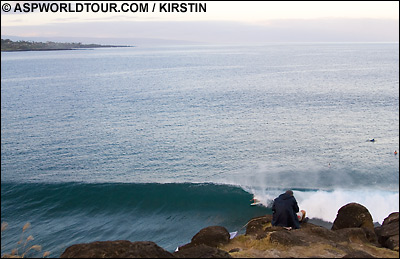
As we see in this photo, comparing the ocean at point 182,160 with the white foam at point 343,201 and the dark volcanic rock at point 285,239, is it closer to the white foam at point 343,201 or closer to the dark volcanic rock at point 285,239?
the white foam at point 343,201

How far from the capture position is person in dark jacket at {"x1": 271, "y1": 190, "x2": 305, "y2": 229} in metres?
13.6

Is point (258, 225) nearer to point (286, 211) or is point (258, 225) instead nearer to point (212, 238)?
point (286, 211)

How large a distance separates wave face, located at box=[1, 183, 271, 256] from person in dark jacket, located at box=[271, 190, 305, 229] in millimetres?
8870

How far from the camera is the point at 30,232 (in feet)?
81.3

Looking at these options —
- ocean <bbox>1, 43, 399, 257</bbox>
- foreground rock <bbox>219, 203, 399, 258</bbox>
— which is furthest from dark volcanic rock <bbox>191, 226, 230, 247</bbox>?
ocean <bbox>1, 43, 399, 257</bbox>

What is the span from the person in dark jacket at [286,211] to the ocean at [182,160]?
9.45 metres

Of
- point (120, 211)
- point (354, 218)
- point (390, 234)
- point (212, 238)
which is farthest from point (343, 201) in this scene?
point (212, 238)

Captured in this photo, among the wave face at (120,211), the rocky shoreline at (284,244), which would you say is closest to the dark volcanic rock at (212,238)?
the rocky shoreline at (284,244)

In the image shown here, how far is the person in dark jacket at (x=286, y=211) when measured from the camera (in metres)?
13.6

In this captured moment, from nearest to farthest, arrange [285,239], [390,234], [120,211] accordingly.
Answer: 1. [285,239]
2. [390,234]
3. [120,211]

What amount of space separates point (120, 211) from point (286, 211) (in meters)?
17.5

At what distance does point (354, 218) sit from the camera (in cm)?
1534

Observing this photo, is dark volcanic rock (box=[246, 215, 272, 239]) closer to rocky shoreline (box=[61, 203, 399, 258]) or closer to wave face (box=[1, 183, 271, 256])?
rocky shoreline (box=[61, 203, 399, 258])

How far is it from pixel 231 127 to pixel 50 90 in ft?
189
